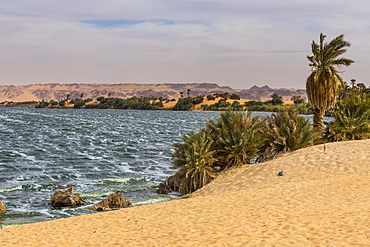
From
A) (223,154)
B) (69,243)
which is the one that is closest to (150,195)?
(223,154)

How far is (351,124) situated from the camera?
25422 millimetres

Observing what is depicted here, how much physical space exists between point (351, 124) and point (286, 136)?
244 inches

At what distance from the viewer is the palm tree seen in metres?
26.9

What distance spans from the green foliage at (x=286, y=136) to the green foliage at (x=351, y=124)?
3.57m

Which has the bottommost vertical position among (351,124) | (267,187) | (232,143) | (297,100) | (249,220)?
(267,187)

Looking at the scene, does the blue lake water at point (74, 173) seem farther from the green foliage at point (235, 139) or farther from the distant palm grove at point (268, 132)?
the green foliage at point (235, 139)

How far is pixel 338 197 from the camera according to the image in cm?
1180

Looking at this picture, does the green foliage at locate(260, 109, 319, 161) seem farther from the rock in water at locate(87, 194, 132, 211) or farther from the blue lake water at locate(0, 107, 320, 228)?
the rock in water at locate(87, 194, 132, 211)

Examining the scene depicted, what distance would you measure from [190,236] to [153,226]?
172 cm

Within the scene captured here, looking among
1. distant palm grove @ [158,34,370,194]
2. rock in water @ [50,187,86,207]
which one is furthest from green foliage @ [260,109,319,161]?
rock in water @ [50,187,86,207]

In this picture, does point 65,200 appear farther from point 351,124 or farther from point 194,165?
point 351,124

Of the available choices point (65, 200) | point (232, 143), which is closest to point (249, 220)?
point (65, 200)

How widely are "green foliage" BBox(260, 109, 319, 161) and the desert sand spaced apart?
488 centimetres

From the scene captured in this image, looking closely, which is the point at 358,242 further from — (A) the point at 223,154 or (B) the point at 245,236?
(A) the point at 223,154
